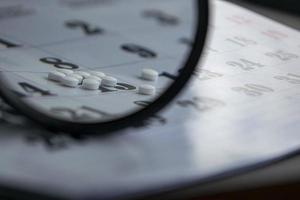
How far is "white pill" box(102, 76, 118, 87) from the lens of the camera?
14.4 inches

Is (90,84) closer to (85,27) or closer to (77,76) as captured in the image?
(77,76)

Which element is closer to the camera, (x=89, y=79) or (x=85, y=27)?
(x=89, y=79)

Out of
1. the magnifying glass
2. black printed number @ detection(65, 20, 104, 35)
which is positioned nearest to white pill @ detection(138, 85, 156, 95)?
the magnifying glass

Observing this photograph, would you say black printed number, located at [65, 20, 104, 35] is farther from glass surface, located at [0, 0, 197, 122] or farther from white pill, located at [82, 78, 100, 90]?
white pill, located at [82, 78, 100, 90]

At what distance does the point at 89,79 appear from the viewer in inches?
14.3

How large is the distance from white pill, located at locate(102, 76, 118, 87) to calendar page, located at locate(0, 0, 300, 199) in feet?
0.04

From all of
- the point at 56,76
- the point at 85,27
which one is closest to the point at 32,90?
the point at 56,76

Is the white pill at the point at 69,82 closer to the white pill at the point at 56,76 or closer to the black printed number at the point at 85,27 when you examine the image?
the white pill at the point at 56,76

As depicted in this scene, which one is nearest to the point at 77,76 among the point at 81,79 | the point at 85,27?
the point at 81,79

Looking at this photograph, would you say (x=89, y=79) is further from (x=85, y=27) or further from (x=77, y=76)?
(x=85, y=27)

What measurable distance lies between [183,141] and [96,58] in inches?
4.5

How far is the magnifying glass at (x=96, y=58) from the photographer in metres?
0.33

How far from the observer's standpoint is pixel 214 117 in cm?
34

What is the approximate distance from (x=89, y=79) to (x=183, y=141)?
0.24ft
